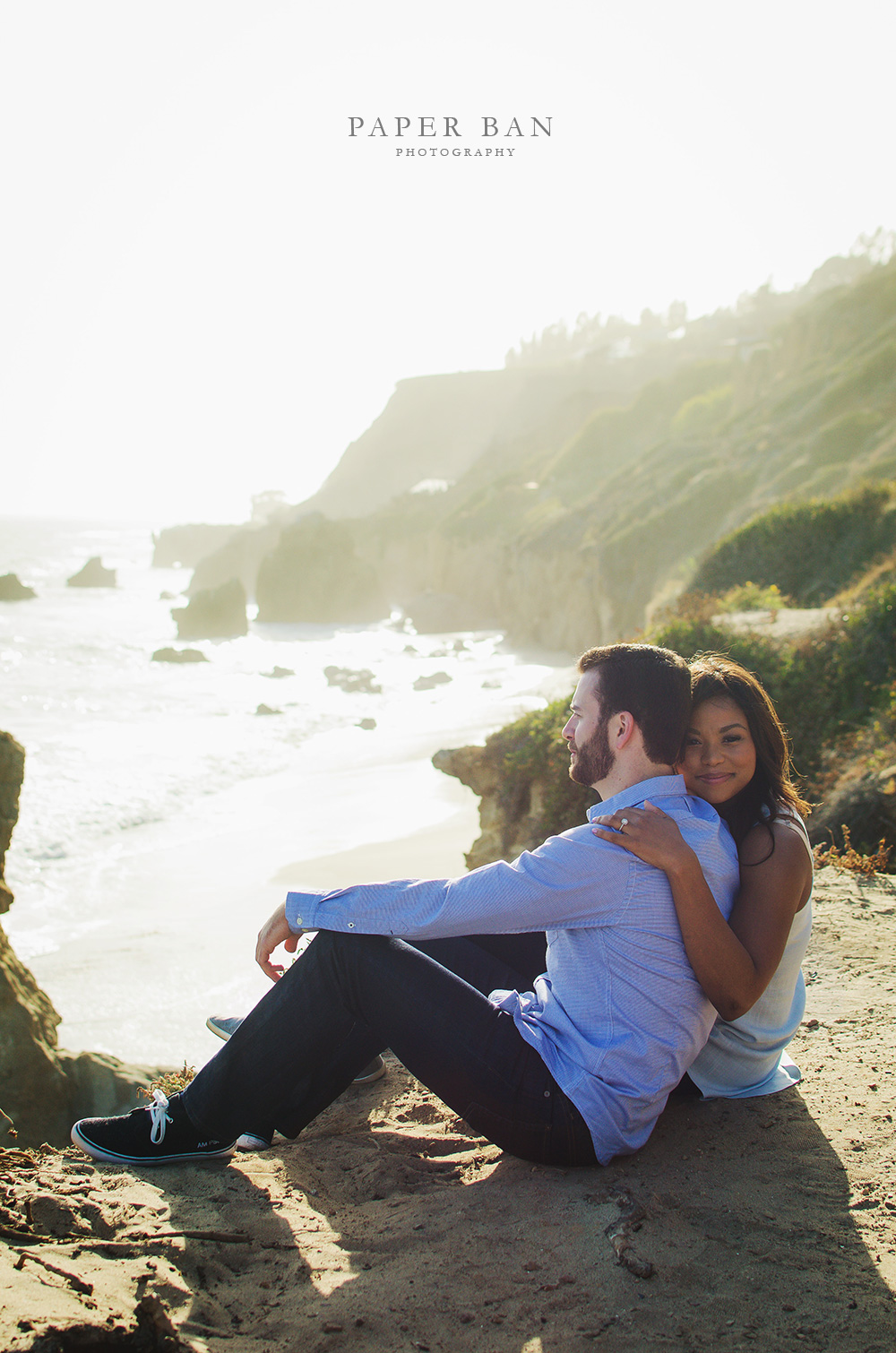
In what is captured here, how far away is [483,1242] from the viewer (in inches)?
91.3

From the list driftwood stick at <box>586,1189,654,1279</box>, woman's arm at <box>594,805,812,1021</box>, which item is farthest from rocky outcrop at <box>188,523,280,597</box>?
driftwood stick at <box>586,1189,654,1279</box>

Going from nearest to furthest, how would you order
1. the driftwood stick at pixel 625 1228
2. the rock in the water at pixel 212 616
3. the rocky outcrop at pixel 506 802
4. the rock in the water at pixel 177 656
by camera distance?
the driftwood stick at pixel 625 1228
the rocky outcrop at pixel 506 802
the rock in the water at pixel 177 656
the rock in the water at pixel 212 616

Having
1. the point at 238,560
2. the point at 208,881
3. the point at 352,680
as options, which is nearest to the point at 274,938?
the point at 208,881

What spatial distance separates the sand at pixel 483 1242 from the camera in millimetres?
1955

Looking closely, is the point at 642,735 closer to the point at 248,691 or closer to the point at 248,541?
the point at 248,691

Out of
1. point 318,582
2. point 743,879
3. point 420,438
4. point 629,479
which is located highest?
point 420,438

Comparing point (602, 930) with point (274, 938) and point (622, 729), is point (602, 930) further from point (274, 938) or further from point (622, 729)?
point (274, 938)

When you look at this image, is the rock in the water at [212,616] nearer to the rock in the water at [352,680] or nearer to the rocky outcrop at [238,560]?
the rock in the water at [352,680]

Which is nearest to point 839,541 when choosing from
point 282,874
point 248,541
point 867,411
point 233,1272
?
point 282,874

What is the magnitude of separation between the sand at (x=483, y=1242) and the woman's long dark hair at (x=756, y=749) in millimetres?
1017

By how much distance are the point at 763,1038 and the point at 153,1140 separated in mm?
1984

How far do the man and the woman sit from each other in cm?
7

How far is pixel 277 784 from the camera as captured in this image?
48.2ft

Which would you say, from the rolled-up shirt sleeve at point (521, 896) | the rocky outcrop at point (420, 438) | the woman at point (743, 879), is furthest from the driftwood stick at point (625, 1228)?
the rocky outcrop at point (420, 438)
